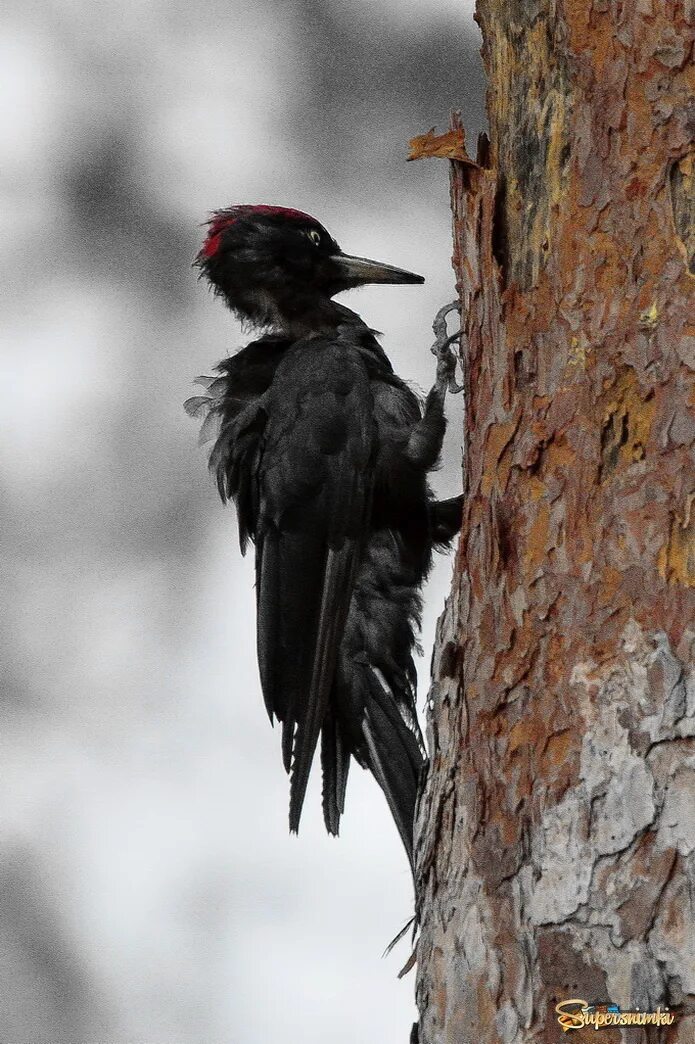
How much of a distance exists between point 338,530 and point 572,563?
136 centimetres

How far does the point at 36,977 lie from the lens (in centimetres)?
385

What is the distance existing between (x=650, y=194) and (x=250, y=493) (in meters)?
1.66

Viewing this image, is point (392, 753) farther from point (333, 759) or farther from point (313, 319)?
point (313, 319)

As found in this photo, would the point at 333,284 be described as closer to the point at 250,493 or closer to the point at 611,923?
the point at 250,493

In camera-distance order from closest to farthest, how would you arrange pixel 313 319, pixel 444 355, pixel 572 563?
pixel 572 563 → pixel 444 355 → pixel 313 319

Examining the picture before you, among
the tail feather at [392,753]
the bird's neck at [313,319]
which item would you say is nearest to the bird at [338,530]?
the tail feather at [392,753]

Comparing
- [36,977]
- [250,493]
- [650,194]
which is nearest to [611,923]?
[650,194]

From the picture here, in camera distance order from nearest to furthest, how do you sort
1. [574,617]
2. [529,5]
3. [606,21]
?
[574,617]
[606,21]
[529,5]

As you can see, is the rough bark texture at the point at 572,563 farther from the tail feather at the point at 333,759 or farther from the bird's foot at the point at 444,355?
the tail feather at the point at 333,759

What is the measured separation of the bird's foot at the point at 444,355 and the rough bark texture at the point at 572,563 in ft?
2.63

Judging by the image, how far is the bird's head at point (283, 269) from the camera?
345 centimetres

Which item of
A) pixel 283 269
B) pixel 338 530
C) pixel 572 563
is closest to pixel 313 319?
pixel 283 269

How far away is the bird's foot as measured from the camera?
2.75 metres

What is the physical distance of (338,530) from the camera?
9.68ft
